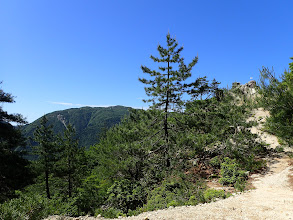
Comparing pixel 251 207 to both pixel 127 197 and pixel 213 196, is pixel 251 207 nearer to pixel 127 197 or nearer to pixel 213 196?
pixel 213 196

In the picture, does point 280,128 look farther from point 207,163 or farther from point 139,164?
point 139,164

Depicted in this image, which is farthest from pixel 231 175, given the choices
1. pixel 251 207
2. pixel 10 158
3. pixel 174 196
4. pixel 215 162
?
pixel 10 158

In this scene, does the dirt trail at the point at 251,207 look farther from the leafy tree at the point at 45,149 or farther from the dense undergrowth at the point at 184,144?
the leafy tree at the point at 45,149

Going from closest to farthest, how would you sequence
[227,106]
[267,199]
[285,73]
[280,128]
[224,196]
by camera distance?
[267,199] < [224,196] < [280,128] < [285,73] < [227,106]

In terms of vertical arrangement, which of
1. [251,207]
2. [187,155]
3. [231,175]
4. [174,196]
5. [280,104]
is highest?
[280,104]

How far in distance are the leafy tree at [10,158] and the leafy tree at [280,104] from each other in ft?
49.8

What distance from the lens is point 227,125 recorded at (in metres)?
10.9

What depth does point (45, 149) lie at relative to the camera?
→ 19.9 m

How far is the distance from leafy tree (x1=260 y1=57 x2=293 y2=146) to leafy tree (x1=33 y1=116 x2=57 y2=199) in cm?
2265

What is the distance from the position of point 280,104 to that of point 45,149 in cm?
2393

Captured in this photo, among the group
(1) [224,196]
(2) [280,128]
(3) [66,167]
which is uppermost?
(2) [280,128]

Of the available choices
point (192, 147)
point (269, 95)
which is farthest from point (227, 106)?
point (192, 147)

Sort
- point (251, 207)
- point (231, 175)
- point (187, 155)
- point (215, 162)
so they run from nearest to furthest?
point (251, 207)
point (231, 175)
point (187, 155)
point (215, 162)

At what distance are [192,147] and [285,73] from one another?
274 inches
